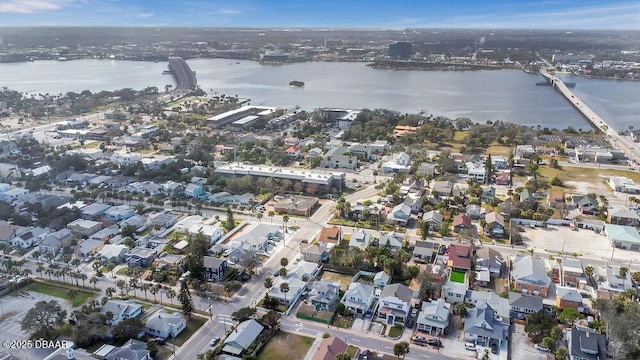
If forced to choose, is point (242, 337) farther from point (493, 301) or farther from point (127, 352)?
point (493, 301)

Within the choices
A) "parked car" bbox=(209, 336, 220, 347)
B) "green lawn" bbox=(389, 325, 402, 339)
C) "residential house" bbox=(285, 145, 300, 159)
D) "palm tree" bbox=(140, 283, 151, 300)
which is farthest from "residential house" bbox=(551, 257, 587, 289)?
"residential house" bbox=(285, 145, 300, 159)

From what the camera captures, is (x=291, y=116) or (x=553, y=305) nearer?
(x=553, y=305)

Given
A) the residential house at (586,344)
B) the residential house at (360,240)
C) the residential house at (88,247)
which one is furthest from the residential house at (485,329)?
the residential house at (88,247)

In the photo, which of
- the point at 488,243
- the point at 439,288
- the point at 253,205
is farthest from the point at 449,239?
the point at 253,205

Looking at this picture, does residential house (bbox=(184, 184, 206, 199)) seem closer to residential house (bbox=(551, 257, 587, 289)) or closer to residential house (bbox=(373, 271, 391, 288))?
residential house (bbox=(373, 271, 391, 288))

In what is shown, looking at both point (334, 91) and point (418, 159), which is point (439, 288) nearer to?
point (418, 159)

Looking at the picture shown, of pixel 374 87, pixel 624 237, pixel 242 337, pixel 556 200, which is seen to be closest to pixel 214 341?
pixel 242 337
